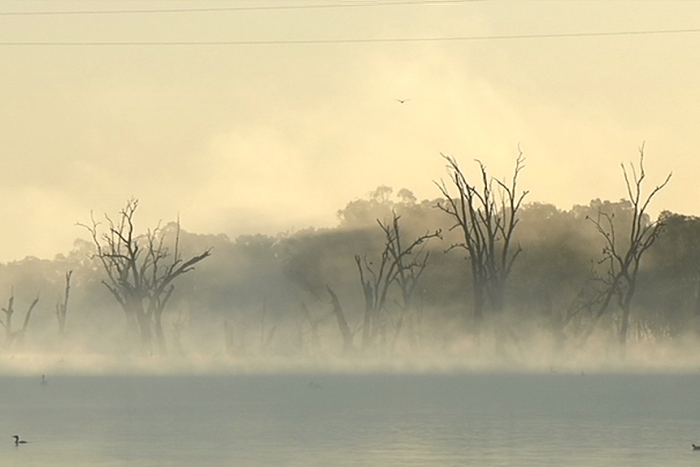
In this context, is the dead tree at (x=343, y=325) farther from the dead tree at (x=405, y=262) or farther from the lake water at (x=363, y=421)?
the dead tree at (x=405, y=262)

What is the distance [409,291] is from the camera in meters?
67.7

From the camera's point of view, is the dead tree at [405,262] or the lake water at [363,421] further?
the dead tree at [405,262]

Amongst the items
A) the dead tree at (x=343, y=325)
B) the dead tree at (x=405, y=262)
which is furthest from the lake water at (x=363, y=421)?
the dead tree at (x=405, y=262)

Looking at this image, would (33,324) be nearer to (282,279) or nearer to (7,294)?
(7,294)

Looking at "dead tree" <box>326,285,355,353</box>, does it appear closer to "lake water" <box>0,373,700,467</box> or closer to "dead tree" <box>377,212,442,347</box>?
"lake water" <box>0,373,700,467</box>

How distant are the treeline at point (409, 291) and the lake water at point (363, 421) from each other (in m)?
5.09

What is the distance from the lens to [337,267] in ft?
260

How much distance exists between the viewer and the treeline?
6838 cm

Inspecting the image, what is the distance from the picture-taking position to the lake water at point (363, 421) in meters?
28.8

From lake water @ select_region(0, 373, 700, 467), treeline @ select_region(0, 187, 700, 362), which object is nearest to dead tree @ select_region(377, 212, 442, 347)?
treeline @ select_region(0, 187, 700, 362)

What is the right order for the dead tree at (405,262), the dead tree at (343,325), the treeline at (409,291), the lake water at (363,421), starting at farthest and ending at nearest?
the treeline at (409,291) < the dead tree at (343,325) < the dead tree at (405,262) < the lake water at (363,421)

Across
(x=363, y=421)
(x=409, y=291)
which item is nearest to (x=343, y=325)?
(x=409, y=291)

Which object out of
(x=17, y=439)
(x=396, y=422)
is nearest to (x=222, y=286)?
(x=396, y=422)

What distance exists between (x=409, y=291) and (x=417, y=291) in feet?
20.0
